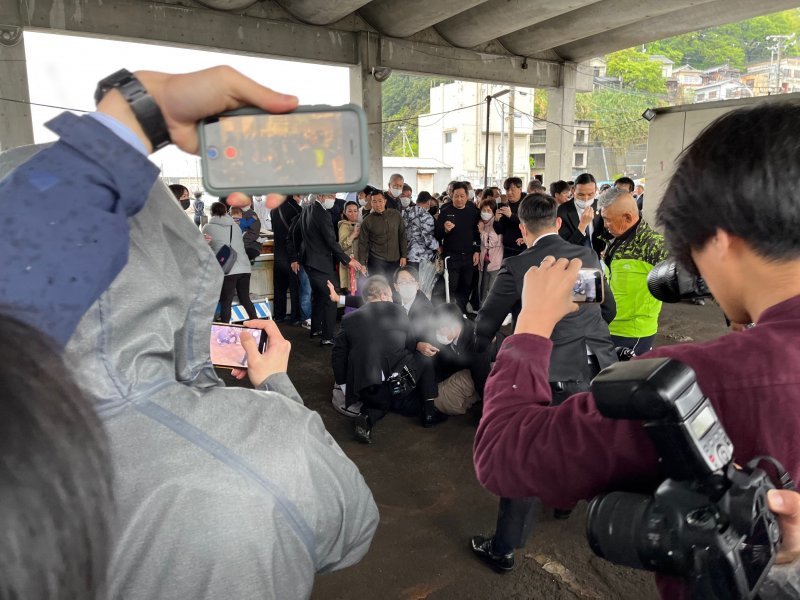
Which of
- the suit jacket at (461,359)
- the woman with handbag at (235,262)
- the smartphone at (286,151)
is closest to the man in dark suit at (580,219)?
the suit jacket at (461,359)

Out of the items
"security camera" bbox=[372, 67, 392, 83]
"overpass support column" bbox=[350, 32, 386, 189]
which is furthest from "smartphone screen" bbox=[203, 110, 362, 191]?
"security camera" bbox=[372, 67, 392, 83]

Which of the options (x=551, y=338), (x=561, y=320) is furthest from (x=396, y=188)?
(x=551, y=338)

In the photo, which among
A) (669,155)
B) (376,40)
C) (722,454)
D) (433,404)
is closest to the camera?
(722,454)

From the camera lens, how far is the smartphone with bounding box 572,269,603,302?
164cm

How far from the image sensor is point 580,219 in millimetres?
5898

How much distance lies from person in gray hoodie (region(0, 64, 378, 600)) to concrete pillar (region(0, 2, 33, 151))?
9280mm

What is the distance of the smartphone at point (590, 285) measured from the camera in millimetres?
1637

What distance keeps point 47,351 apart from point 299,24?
11361 millimetres

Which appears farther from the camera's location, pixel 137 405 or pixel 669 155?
pixel 669 155

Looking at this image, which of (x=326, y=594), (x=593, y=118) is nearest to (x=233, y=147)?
(x=326, y=594)

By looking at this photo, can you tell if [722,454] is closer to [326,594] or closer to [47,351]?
[47,351]

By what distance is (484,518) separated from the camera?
3195mm

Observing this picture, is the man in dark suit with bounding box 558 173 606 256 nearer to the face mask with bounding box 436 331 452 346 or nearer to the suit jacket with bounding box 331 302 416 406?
the face mask with bounding box 436 331 452 346

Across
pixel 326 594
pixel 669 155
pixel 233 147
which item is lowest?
pixel 326 594
